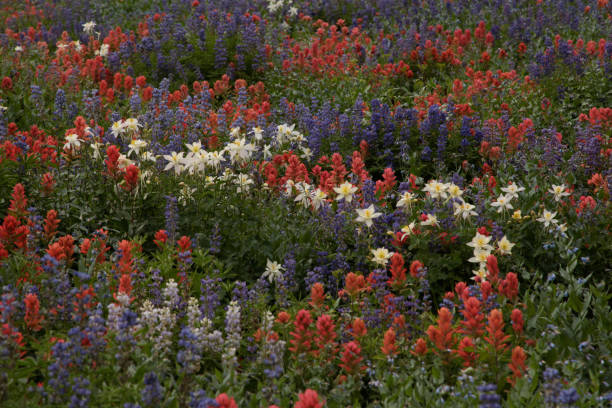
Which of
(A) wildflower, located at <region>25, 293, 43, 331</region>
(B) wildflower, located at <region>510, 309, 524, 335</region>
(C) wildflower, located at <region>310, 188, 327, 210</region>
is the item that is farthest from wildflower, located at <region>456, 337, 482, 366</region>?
(A) wildflower, located at <region>25, 293, 43, 331</region>

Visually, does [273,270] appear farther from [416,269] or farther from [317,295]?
[416,269]

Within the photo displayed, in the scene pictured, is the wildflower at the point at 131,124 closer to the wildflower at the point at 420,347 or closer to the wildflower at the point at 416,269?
the wildflower at the point at 416,269

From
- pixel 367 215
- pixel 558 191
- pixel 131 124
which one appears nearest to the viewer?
pixel 367 215

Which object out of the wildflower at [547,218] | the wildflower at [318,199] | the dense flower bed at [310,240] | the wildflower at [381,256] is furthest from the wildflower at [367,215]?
the wildflower at [547,218]

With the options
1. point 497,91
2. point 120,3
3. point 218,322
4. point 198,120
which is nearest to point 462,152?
point 497,91

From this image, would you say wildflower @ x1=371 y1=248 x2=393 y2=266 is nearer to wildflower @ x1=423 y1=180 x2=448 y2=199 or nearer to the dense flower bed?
the dense flower bed

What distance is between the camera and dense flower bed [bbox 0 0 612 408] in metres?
3.29

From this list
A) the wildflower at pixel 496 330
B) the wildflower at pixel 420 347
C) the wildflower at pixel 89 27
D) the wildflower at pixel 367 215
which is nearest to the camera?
the wildflower at pixel 496 330

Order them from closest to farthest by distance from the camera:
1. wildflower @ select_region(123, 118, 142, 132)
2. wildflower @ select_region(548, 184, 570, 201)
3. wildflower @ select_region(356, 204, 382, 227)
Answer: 1. wildflower @ select_region(356, 204, 382, 227)
2. wildflower @ select_region(548, 184, 570, 201)
3. wildflower @ select_region(123, 118, 142, 132)

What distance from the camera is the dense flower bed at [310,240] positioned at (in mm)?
3285

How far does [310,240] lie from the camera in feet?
16.1

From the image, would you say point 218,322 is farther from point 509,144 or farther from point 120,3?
point 120,3

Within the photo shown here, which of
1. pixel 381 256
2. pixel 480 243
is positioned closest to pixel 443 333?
pixel 381 256

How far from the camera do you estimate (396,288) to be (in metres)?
4.19
